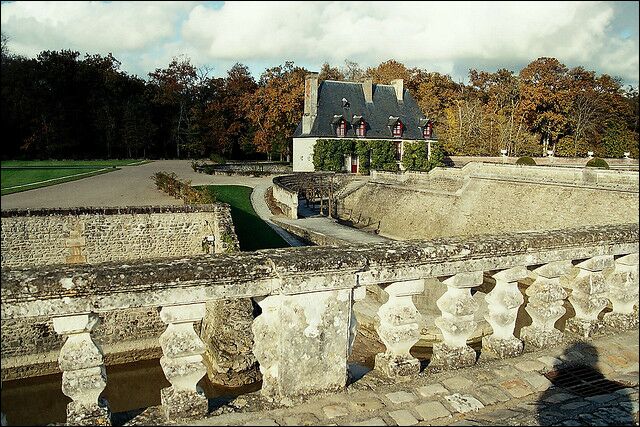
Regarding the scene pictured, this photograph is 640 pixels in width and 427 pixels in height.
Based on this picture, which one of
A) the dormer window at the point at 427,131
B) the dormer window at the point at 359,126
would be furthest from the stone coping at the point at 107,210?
the dormer window at the point at 427,131

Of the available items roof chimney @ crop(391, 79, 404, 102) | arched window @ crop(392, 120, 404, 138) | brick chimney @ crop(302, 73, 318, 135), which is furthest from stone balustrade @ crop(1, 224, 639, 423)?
roof chimney @ crop(391, 79, 404, 102)

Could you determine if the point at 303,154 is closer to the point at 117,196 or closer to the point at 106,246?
the point at 117,196

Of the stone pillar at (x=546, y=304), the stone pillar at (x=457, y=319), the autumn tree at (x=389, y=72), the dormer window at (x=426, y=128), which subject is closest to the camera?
the stone pillar at (x=457, y=319)

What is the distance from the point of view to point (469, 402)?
12.5 feet

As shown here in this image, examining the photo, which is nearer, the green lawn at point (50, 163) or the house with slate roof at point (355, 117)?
the green lawn at point (50, 163)

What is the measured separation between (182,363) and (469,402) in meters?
2.24

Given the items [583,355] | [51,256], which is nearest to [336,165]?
[51,256]

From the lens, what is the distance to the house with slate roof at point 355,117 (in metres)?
44.6

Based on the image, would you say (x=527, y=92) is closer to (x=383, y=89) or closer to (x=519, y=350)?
(x=383, y=89)

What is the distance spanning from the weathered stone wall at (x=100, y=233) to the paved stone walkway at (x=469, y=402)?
14.7 metres

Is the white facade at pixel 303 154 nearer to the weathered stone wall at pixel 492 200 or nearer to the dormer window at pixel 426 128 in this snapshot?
the weathered stone wall at pixel 492 200

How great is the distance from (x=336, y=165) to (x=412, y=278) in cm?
4000

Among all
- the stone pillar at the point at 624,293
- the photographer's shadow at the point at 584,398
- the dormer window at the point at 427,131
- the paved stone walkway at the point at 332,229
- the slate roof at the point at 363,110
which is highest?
the slate roof at the point at 363,110

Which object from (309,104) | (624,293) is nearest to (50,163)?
(624,293)
